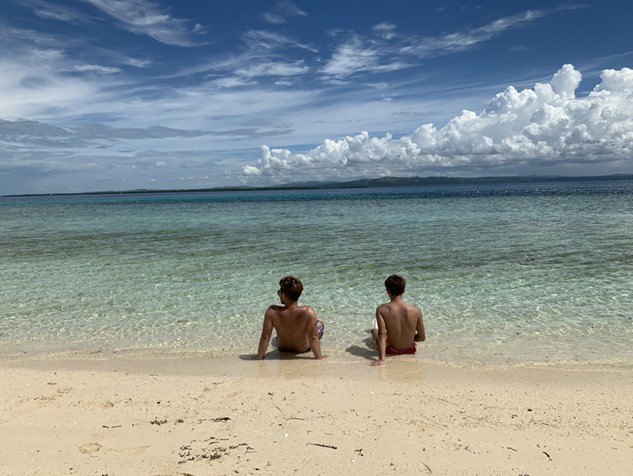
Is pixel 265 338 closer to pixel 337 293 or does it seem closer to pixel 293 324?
pixel 293 324

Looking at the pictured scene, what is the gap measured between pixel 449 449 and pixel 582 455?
3.55 feet

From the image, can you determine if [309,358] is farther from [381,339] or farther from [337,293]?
[337,293]

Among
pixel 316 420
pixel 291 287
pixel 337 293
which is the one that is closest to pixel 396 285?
pixel 291 287

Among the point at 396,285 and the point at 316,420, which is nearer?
the point at 316,420

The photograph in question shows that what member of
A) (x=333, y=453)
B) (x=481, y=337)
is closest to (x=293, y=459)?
(x=333, y=453)

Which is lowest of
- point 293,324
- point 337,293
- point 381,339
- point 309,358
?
point 309,358

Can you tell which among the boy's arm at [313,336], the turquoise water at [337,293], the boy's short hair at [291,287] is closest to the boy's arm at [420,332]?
the turquoise water at [337,293]

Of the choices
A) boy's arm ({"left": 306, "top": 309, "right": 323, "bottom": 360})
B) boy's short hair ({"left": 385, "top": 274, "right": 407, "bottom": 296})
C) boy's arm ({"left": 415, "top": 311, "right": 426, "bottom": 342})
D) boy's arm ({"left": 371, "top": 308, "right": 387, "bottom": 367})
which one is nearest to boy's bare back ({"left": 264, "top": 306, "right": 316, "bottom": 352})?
boy's arm ({"left": 306, "top": 309, "right": 323, "bottom": 360})

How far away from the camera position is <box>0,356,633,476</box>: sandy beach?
365 cm

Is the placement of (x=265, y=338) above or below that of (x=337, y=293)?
above

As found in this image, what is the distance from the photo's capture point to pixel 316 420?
4441mm

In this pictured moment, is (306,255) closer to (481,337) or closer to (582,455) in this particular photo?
(481,337)

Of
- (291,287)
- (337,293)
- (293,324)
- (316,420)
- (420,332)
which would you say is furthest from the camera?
(337,293)

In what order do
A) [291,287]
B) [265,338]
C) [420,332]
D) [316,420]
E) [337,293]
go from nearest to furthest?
[316,420] → [291,287] → [265,338] → [420,332] → [337,293]
